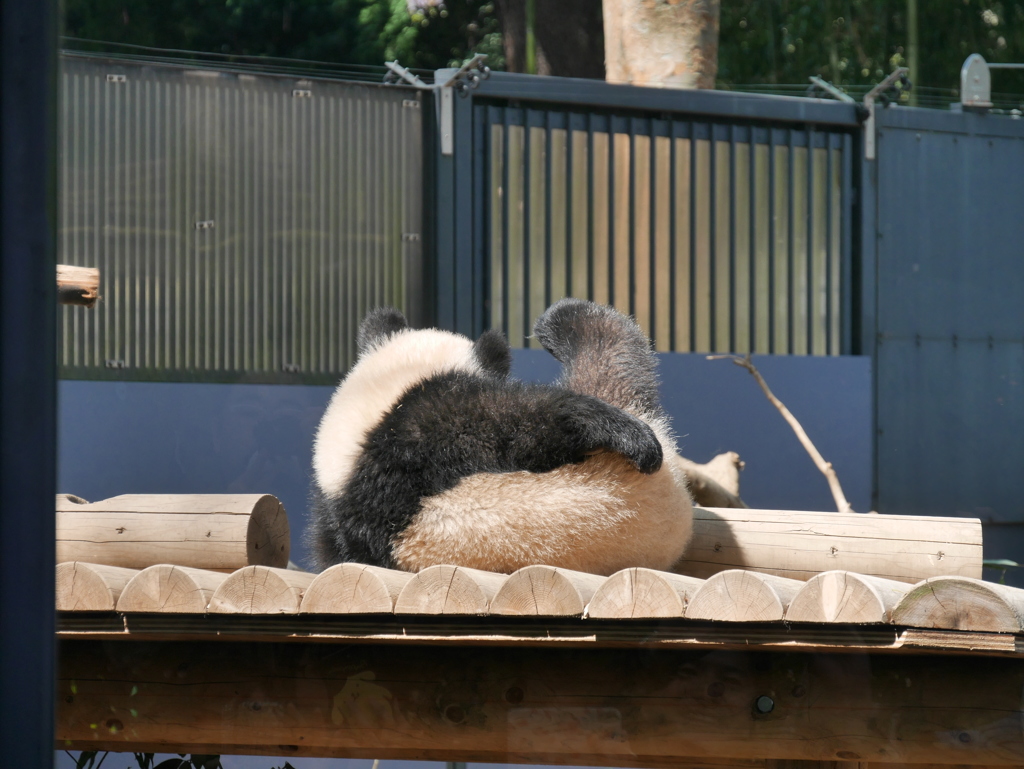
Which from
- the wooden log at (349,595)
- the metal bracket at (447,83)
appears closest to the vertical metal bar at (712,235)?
the metal bracket at (447,83)

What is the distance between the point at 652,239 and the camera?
3.26 metres

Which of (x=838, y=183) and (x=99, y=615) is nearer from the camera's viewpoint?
(x=99, y=615)

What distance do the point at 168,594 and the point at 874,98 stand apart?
7.91ft

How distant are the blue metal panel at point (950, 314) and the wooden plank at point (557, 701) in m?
1.30

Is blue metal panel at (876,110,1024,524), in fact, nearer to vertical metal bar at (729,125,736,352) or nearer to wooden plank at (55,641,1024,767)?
vertical metal bar at (729,125,736,352)

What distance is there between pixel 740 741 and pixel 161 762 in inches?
47.2

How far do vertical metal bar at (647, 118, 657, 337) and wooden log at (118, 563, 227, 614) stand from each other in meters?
2.26

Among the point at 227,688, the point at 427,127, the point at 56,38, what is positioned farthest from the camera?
the point at 427,127

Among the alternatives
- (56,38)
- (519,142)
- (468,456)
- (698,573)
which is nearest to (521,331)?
(519,142)

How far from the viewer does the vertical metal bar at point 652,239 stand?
325cm

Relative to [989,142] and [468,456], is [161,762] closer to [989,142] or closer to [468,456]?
[468,456]

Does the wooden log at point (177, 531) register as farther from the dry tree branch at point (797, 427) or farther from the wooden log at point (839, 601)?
the dry tree branch at point (797, 427)

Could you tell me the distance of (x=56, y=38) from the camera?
605 mm

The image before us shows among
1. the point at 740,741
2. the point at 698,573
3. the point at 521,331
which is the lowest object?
the point at 740,741
